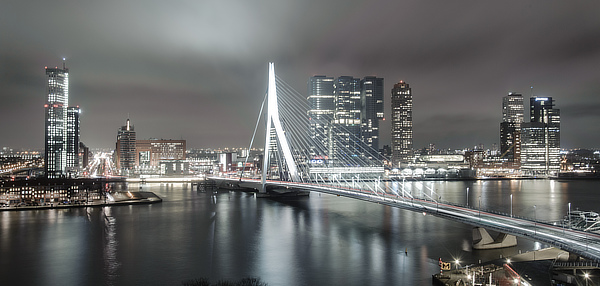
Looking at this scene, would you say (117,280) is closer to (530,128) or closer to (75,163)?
(75,163)

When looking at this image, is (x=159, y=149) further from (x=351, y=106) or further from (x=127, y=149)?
(x=351, y=106)

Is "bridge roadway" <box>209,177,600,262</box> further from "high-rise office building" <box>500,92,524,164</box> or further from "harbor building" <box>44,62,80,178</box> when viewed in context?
"high-rise office building" <box>500,92,524,164</box>

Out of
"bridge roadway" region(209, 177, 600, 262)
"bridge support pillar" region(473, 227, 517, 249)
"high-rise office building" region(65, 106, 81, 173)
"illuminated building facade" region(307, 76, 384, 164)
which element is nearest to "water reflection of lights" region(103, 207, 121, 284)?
"bridge roadway" region(209, 177, 600, 262)

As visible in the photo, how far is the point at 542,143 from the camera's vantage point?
233 feet

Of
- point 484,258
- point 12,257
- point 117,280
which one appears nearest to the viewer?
point 117,280

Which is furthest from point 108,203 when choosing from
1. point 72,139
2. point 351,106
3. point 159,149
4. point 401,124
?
point 401,124

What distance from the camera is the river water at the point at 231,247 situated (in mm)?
Answer: 10492

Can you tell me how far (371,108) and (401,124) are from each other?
8257 millimetres

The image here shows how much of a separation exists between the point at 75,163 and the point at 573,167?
7846cm

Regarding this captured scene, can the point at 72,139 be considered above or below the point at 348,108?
below

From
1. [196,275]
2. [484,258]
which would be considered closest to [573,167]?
[484,258]

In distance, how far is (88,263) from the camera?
1156cm

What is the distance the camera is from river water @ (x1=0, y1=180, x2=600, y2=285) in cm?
1049

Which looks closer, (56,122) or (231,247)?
(231,247)
